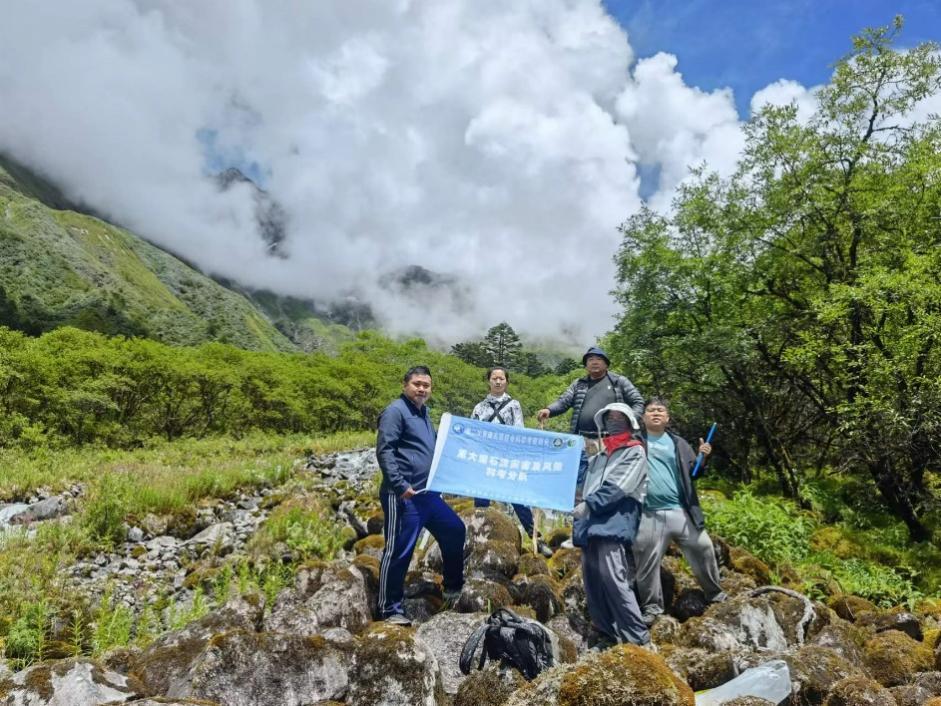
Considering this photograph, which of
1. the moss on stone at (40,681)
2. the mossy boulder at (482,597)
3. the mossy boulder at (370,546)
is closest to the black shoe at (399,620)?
the mossy boulder at (482,597)

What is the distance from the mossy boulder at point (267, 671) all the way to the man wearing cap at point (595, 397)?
147 inches

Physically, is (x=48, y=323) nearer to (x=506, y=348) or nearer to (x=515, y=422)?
(x=506, y=348)

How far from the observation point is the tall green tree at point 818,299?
9.65m

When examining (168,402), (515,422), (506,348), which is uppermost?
(506,348)

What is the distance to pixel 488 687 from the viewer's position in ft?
12.2

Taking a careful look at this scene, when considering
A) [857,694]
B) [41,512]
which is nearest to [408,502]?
[857,694]

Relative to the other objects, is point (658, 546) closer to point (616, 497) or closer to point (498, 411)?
point (616, 497)

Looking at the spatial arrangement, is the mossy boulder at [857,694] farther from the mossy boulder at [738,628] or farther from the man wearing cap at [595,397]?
the man wearing cap at [595,397]

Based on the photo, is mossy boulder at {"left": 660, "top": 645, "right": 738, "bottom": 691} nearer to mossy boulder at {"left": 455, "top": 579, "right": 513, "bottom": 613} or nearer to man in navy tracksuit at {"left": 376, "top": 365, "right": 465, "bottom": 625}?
mossy boulder at {"left": 455, "top": 579, "right": 513, "bottom": 613}

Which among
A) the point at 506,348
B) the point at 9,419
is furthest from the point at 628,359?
the point at 506,348

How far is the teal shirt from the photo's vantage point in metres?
5.56

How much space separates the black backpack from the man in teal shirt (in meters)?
1.66

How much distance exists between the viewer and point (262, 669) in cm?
364

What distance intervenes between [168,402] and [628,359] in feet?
64.3
